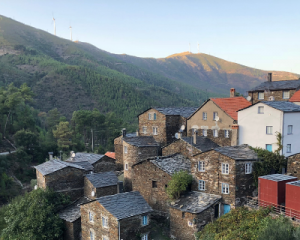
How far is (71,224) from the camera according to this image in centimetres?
2822

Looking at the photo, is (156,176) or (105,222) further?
(156,176)

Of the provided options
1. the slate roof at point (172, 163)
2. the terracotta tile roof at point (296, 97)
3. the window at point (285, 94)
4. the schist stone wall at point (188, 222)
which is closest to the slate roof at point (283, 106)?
the terracotta tile roof at point (296, 97)

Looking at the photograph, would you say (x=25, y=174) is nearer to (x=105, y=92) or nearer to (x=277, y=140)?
(x=277, y=140)

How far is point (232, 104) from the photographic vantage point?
3569 centimetres

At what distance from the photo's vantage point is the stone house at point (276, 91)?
121 ft

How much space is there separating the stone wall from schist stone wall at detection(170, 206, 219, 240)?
888 centimetres

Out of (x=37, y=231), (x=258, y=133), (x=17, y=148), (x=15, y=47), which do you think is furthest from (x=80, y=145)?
(x=15, y=47)

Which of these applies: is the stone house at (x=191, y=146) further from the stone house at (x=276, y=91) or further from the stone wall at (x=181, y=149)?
the stone house at (x=276, y=91)

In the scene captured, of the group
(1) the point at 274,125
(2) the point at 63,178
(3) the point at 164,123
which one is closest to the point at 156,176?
(2) the point at 63,178

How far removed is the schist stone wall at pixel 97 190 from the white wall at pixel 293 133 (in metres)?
18.9

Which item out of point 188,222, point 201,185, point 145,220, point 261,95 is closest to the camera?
point 188,222

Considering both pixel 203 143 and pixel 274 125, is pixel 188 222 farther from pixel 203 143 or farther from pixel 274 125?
pixel 274 125

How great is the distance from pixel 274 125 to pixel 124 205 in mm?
16932

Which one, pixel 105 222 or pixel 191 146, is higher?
pixel 191 146
